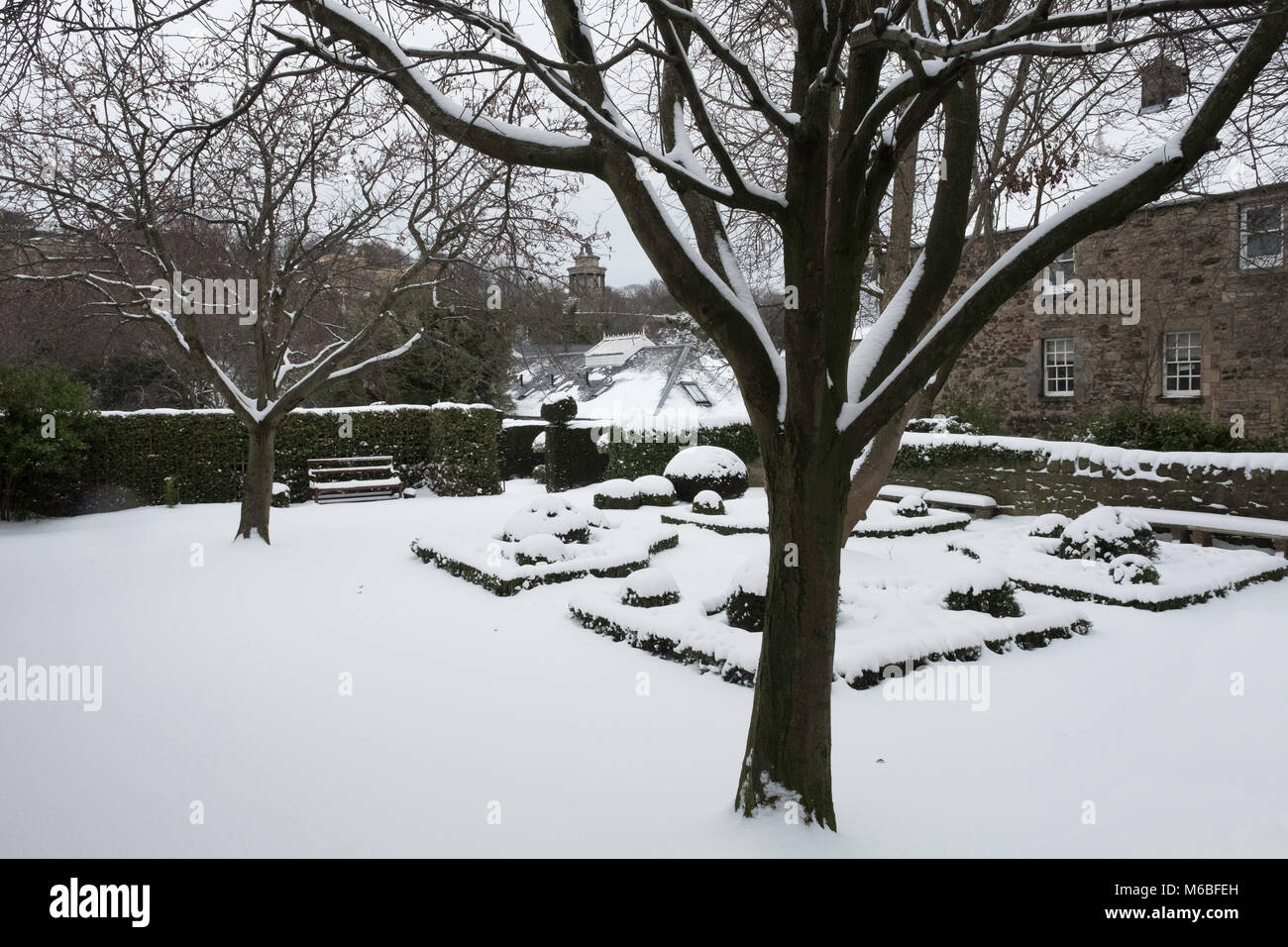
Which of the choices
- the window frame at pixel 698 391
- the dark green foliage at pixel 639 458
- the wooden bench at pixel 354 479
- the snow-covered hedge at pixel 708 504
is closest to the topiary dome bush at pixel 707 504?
the snow-covered hedge at pixel 708 504

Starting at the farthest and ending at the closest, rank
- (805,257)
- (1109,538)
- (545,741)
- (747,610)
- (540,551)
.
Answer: (540,551) → (1109,538) → (747,610) → (545,741) → (805,257)

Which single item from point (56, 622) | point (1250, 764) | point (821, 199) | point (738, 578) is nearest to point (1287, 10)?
point (821, 199)

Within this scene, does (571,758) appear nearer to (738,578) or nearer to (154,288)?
(738,578)

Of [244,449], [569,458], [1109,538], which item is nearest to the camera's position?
[1109,538]

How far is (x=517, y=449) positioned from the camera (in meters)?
22.7

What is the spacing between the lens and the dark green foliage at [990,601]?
7371 mm

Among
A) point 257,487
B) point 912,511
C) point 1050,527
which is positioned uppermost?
point 257,487

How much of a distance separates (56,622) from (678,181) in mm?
7711

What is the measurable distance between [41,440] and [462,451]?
301 inches

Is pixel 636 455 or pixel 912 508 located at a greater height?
pixel 636 455

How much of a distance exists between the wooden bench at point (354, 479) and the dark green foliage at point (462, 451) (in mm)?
1011

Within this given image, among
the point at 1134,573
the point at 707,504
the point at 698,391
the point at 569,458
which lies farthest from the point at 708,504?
the point at 698,391

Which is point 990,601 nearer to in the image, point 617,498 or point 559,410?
point 617,498

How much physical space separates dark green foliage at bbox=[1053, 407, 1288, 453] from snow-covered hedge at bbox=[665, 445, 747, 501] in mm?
6804
